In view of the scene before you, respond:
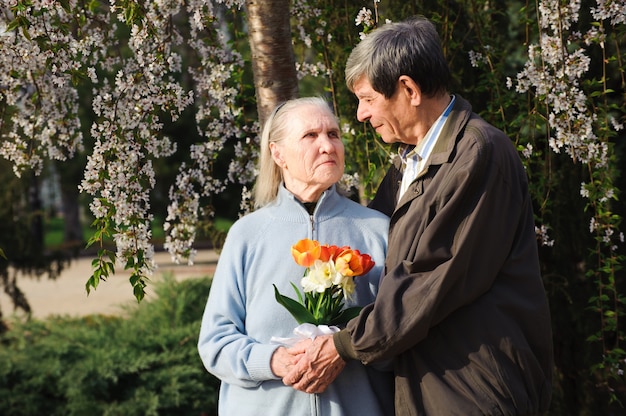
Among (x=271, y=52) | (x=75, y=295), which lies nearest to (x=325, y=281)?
(x=271, y=52)

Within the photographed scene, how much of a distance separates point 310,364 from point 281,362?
9cm

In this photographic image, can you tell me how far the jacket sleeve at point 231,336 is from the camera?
7.73 ft

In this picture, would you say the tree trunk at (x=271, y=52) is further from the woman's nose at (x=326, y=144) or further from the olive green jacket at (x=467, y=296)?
the olive green jacket at (x=467, y=296)

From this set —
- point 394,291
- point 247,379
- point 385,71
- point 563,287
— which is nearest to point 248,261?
point 247,379

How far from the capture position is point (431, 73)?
2287 mm

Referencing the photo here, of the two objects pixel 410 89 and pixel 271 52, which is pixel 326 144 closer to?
pixel 410 89

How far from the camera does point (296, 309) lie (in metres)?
2.34

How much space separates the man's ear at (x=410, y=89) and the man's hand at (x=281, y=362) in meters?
0.79

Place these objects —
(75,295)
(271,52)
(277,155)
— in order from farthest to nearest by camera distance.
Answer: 1. (75,295)
2. (271,52)
3. (277,155)

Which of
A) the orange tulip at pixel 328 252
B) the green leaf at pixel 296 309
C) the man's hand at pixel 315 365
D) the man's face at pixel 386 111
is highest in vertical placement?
the man's face at pixel 386 111

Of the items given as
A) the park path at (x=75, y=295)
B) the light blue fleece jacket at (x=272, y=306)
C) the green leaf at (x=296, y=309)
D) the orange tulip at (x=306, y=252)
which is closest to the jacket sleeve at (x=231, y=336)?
the light blue fleece jacket at (x=272, y=306)

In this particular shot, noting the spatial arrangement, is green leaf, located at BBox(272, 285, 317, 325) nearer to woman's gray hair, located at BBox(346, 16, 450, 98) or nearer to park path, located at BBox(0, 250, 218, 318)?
woman's gray hair, located at BBox(346, 16, 450, 98)

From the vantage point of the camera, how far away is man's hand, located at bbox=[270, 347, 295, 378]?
2.31 meters

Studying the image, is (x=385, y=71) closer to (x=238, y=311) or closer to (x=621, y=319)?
(x=238, y=311)
